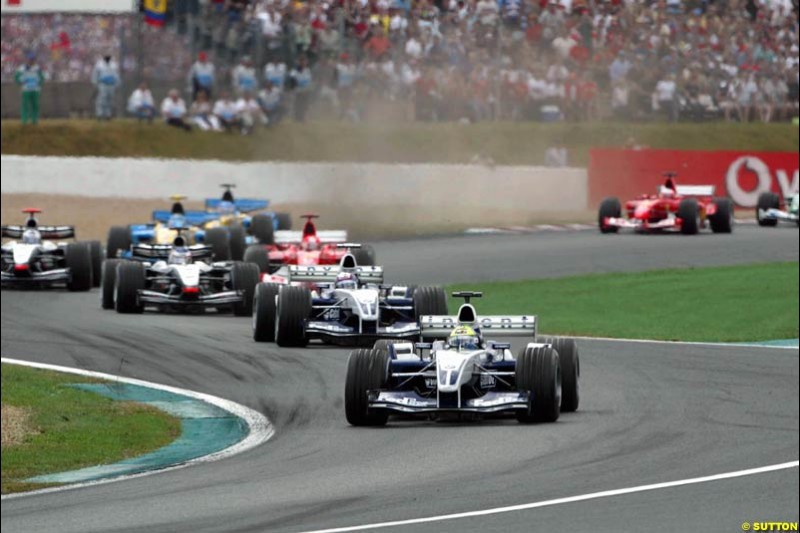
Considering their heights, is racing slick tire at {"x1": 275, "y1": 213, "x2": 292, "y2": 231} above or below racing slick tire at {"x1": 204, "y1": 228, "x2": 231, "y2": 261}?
above

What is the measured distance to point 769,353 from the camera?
27.2 meters

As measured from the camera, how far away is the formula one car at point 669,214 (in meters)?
41.5

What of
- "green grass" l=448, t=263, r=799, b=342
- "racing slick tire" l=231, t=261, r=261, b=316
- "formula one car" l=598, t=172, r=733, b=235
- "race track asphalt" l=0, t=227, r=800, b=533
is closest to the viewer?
"racing slick tire" l=231, t=261, r=261, b=316

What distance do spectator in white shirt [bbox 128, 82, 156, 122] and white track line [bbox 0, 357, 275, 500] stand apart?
15.7m

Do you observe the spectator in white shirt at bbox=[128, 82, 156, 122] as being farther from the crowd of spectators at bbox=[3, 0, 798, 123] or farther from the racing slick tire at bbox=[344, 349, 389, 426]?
the racing slick tire at bbox=[344, 349, 389, 426]

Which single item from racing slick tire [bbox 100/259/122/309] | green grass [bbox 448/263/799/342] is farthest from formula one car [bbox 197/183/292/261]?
green grass [bbox 448/263/799/342]

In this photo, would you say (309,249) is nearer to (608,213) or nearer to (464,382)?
(464,382)

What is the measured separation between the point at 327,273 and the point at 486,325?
2.83 ft

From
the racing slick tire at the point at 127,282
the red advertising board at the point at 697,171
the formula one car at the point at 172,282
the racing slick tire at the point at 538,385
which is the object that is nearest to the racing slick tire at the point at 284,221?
the formula one car at the point at 172,282

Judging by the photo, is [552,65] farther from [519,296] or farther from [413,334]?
[413,334]

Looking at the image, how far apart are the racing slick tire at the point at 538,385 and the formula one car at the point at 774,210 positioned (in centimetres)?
3480

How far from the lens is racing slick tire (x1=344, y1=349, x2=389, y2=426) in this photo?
10141mm

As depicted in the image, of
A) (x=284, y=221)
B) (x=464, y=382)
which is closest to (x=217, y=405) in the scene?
(x=284, y=221)

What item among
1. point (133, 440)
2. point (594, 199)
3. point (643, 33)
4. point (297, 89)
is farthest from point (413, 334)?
point (594, 199)
